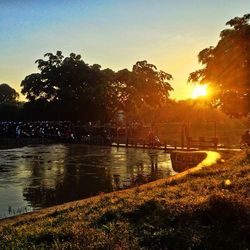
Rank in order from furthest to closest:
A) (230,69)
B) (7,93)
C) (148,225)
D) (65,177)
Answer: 1. (7,93)
2. (230,69)
3. (65,177)
4. (148,225)

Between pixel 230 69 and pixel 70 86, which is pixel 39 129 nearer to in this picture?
pixel 70 86

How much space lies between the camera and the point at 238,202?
29.2ft

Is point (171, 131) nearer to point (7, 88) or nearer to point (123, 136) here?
point (123, 136)

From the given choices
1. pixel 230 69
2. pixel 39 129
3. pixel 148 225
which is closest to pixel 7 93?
pixel 39 129

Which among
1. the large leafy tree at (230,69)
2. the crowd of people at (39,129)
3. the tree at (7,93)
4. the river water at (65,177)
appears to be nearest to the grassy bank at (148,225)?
the river water at (65,177)

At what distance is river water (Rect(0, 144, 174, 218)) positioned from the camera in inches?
673

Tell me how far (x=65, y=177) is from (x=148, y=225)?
15635 mm

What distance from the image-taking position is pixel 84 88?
59.7 m

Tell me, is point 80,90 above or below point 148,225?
above

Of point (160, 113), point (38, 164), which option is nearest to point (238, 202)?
point (38, 164)

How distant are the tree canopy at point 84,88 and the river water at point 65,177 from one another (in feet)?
78.5

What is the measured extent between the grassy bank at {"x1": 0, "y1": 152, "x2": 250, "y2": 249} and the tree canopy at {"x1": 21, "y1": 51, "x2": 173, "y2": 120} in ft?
155

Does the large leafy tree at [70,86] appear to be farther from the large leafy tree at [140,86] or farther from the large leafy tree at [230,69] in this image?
the large leafy tree at [230,69]

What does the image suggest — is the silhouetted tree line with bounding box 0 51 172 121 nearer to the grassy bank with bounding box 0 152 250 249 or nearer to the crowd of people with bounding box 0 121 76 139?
the crowd of people with bounding box 0 121 76 139
